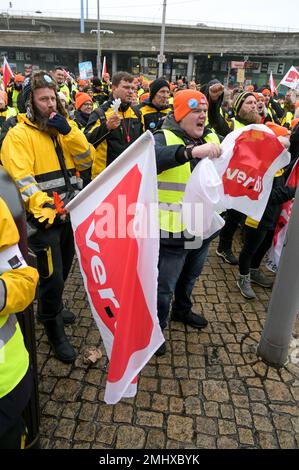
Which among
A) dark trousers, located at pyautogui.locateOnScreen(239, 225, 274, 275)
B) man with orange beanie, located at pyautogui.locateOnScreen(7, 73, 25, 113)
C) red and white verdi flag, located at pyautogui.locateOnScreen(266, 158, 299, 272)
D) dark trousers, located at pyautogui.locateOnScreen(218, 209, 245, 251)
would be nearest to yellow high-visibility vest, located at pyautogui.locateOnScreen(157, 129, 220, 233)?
dark trousers, located at pyautogui.locateOnScreen(239, 225, 274, 275)

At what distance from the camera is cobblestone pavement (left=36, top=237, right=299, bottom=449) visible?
2.43 m

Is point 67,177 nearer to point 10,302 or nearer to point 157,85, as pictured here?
point 10,302

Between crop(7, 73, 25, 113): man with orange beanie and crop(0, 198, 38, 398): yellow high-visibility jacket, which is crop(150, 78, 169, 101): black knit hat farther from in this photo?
crop(7, 73, 25, 113): man with orange beanie

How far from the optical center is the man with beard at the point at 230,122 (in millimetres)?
4188

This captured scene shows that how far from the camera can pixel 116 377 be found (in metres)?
2.06

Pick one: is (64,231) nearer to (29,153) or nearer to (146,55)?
(29,153)

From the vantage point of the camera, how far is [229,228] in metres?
4.97

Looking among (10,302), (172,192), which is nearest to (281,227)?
(172,192)

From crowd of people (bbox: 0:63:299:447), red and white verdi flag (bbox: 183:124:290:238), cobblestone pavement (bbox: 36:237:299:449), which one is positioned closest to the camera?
cobblestone pavement (bbox: 36:237:299:449)

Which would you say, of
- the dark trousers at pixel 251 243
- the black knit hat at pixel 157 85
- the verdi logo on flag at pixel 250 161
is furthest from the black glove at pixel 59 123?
the black knit hat at pixel 157 85

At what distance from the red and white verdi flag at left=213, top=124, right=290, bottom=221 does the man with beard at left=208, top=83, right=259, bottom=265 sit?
856mm

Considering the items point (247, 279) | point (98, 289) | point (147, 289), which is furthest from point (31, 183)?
point (247, 279)

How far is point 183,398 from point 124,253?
1.50 m

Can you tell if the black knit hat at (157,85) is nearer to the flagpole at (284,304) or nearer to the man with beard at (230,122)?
the man with beard at (230,122)
